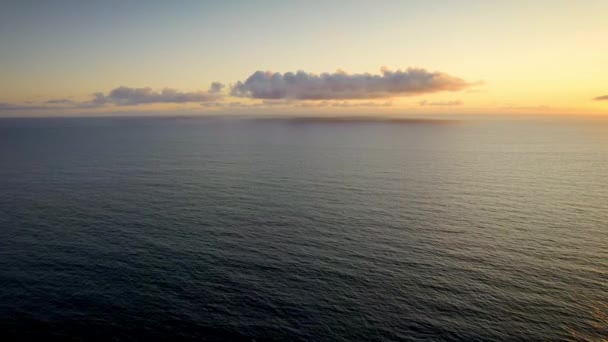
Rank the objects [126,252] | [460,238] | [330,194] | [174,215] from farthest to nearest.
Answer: [330,194] → [174,215] → [460,238] → [126,252]

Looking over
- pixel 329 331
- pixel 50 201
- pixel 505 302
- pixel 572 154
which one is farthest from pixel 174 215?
pixel 572 154

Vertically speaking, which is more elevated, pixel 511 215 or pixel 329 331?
pixel 511 215

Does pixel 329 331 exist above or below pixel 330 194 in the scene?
below

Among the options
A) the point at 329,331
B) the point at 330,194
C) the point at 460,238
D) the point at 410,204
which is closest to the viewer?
the point at 329,331

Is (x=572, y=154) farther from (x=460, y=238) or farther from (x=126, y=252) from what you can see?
(x=126, y=252)

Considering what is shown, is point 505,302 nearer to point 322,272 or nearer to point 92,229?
point 322,272

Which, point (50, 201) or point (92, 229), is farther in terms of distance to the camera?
point (50, 201)

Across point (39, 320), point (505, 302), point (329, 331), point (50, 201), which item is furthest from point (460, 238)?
point (50, 201)
